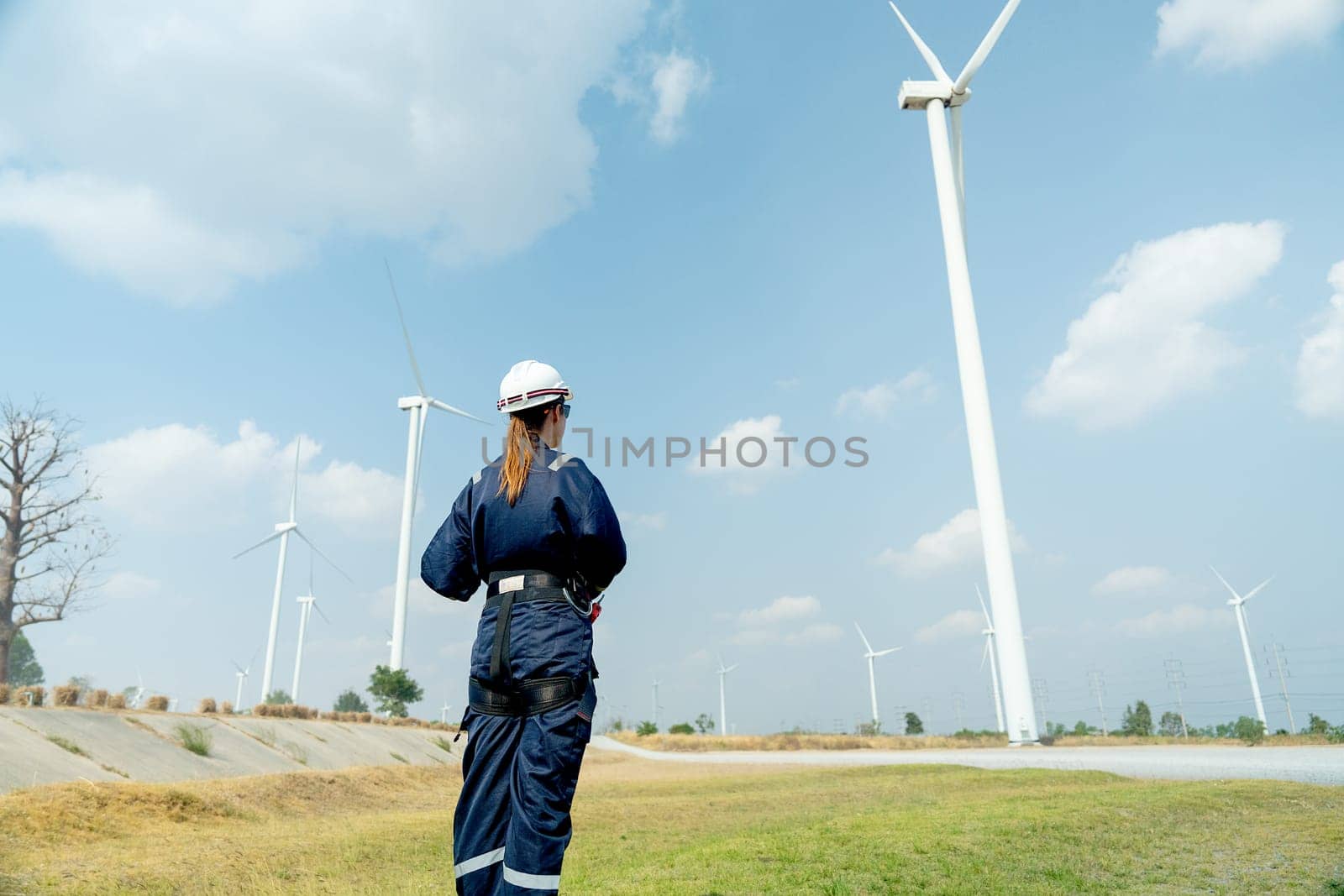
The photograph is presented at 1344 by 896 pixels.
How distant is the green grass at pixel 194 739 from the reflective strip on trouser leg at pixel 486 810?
2038cm

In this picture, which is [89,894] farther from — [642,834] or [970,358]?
[970,358]

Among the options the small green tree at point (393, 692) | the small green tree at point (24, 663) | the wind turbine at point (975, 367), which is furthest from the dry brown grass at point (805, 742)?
the small green tree at point (24, 663)

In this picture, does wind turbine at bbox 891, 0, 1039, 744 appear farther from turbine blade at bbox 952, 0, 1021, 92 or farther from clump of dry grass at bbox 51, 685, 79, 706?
clump of dry grass at bbox 51, 685, 79, 706

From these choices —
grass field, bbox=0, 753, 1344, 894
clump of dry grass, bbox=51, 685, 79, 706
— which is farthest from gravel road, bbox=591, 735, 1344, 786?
clump of dry grass, bbox=51, 685, 79, 706

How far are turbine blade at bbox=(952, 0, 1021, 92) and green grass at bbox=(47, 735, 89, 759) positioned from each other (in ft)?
132

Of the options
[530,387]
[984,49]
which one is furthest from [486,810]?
[984,49]

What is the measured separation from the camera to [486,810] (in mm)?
4590

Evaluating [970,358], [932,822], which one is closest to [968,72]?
[970,358]

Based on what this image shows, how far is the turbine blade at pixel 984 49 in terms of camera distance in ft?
124

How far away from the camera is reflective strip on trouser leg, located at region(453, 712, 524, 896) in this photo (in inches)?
178

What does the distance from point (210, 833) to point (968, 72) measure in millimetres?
40512

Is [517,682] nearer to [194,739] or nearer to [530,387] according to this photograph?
[530,387]

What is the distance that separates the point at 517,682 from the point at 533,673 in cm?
11

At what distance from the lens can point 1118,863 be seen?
26.2ft
